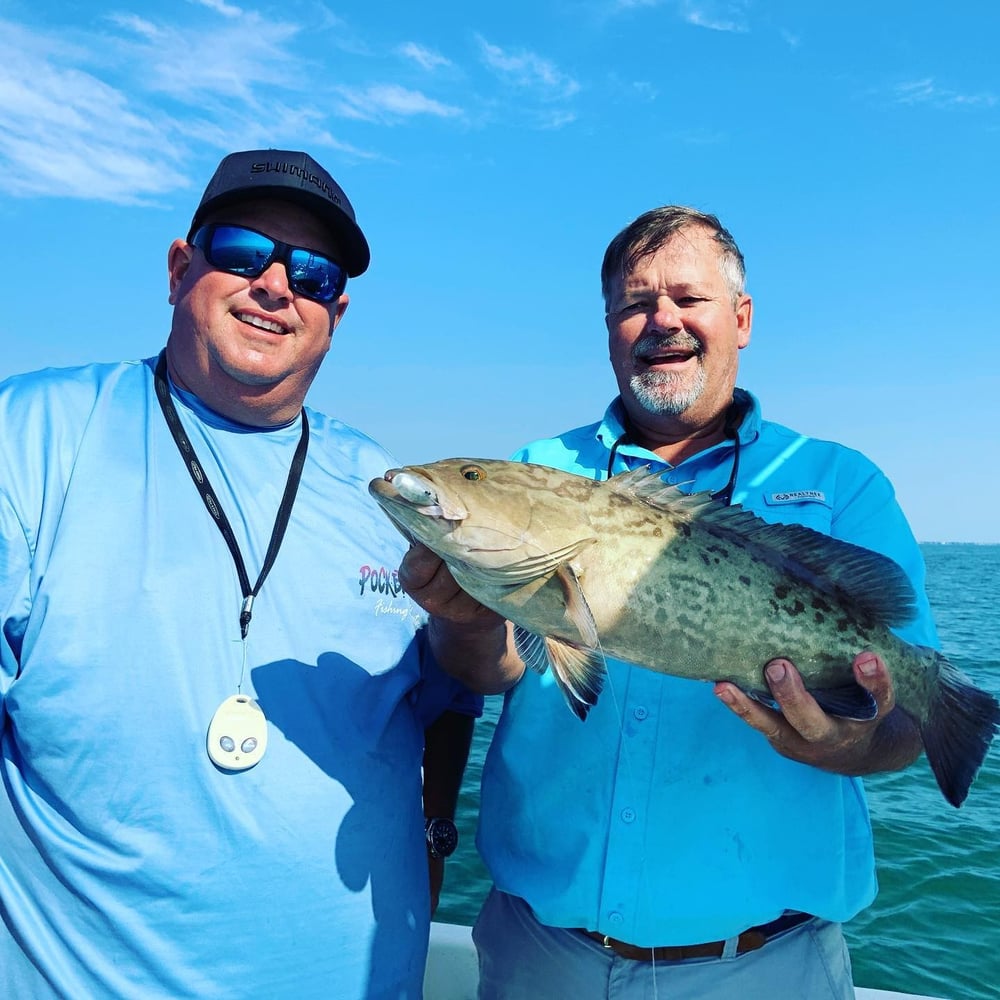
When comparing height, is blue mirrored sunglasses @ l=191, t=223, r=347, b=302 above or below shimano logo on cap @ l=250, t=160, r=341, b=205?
below

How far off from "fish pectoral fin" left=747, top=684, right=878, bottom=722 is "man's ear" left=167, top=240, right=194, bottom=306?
2.83 metres

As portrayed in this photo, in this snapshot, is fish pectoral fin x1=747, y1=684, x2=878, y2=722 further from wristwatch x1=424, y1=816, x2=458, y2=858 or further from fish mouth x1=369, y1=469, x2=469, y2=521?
wristwatch x1=424, y1=816, x2=458, y2=858

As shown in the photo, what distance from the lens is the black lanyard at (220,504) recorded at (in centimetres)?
293

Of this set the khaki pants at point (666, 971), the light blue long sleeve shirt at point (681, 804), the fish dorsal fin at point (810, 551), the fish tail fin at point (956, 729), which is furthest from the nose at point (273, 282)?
the fish tail fin at point (956, 729)

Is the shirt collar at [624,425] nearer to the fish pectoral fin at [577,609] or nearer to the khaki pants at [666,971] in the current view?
the fish pectoral fin at [577,609]

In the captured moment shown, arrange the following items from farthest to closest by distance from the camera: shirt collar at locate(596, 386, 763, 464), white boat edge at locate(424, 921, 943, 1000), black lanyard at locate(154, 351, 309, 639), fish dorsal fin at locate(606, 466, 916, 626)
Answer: white boat edge at locate(424, 921, 943, 1000), shirt collar at locate(596, 386, 763, 464), fish dorsal fin at locate(606, 466, 916, 626), black lanyard at locate(154, 351, 309, 639)

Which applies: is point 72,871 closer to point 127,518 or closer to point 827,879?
point 127,518

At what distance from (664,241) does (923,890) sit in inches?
312

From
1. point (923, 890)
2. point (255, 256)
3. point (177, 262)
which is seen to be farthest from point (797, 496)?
point (923, 890)

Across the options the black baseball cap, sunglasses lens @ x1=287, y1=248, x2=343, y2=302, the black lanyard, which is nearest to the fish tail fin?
the black lanyard

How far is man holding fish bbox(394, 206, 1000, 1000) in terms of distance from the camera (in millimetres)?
2803

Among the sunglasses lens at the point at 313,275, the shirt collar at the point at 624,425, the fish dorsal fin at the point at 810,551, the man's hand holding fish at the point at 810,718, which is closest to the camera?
the man's hand holding fish at the point at 810,718

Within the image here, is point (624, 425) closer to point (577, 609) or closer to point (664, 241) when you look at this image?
point (664, 241)

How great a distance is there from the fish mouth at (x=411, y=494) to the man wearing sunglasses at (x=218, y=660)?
1.99 ft
